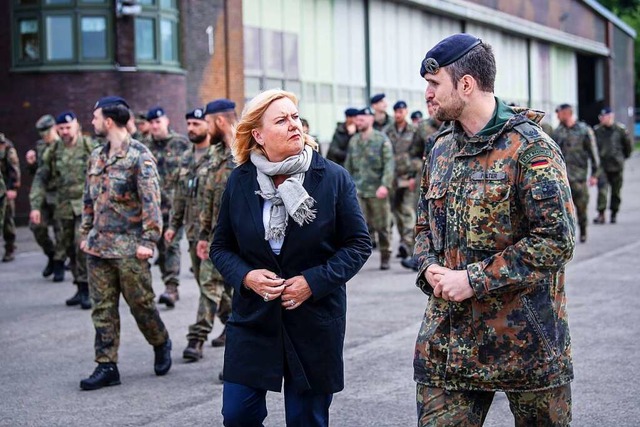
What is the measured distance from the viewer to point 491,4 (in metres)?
42.0

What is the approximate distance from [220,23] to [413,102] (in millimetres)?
12632

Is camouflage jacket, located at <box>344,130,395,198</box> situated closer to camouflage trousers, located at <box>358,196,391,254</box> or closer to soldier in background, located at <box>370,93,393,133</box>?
camouflage trousers, located at <box>358,196,391,254</box>

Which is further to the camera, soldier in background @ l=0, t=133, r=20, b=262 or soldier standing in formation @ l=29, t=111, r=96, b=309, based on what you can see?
soldier in background @ l=0, t=133, r=20, b=262

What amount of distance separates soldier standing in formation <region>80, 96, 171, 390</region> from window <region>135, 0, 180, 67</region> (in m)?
15.2

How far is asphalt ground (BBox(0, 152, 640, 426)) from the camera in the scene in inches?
271

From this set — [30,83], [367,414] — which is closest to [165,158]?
[367,414]

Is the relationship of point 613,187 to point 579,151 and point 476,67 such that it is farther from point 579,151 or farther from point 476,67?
point 476,67

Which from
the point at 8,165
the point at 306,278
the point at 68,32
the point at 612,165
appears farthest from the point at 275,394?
the point at 68,32

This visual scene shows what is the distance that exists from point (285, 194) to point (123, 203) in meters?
3.39

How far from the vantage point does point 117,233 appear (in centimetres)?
781

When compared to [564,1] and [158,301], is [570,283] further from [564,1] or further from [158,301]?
[564,1]

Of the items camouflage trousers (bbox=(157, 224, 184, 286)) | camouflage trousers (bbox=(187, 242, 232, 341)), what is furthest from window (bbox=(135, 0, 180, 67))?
camouflage trousers (bbox=(187, 242, 232, 341))

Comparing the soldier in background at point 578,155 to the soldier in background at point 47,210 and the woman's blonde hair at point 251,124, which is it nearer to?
the soldier in background at point 47,210

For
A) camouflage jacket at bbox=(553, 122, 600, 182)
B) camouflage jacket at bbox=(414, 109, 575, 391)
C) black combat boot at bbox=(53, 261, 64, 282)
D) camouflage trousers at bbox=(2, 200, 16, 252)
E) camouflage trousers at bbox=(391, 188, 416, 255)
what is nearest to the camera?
camouflage jacket at bbox=(414, 109, 575, 391)
